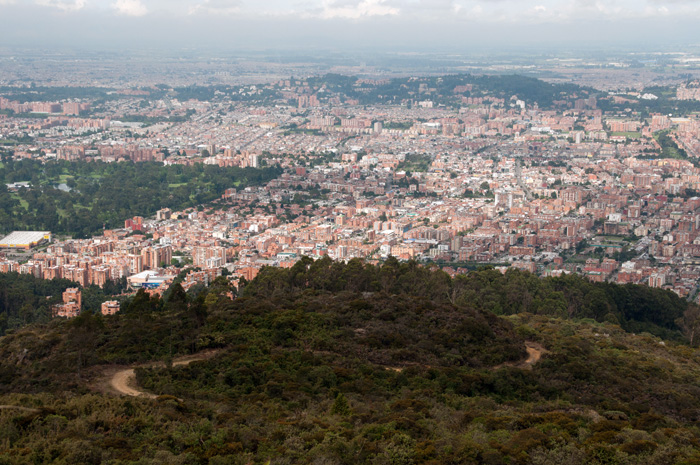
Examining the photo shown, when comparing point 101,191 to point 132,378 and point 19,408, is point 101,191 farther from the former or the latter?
point 19,408

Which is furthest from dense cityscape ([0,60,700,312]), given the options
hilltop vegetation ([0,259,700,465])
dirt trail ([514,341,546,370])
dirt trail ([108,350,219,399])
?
dirt trail ([514,341,546,370])

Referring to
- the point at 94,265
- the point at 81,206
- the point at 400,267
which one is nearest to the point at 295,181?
the point at 81,206

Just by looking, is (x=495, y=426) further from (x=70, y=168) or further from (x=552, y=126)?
(x=552, y=126)

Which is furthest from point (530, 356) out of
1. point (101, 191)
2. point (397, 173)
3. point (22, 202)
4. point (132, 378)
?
point (397, 173)

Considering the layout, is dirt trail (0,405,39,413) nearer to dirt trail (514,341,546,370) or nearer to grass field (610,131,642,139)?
dirt trail (514,341,546,370)

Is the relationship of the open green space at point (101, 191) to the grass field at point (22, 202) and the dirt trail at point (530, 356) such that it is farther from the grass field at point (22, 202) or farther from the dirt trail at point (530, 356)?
the dirt trail at point (530, 356)

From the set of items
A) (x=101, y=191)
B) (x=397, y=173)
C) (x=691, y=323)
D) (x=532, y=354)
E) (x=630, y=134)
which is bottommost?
(x=101, y=191)
